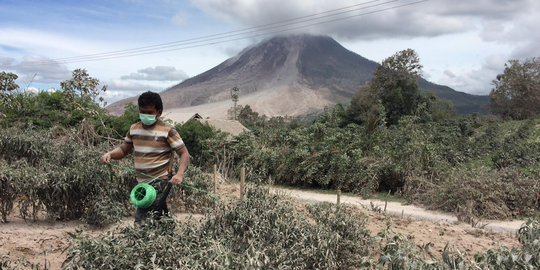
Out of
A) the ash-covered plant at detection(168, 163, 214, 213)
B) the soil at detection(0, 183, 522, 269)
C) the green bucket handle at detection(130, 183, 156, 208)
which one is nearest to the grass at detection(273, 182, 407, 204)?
the soil at detection(0, 183, 522, 269)

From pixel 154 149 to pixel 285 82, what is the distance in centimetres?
14571

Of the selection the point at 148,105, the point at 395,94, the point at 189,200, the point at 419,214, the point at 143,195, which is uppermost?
the point at 395,94

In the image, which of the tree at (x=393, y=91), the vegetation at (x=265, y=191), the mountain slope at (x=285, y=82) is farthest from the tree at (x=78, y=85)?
the mountain slope at (x=285, y=82)

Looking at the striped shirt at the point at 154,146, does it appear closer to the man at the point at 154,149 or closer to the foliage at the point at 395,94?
the man at the point at 154,149

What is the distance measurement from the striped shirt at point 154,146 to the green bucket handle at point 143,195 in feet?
0.34

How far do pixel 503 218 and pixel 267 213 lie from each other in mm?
5229

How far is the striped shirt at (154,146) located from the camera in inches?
122

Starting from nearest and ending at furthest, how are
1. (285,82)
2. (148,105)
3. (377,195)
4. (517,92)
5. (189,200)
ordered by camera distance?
(148,105) < (189,200) < (377,195) < (517,92) < (285,82)

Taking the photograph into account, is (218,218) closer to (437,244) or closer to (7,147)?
(437,244)

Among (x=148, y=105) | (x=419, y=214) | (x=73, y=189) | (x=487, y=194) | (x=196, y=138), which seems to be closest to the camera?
(x=148, y=105)

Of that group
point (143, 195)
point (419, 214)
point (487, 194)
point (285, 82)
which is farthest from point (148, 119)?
point (285, 82)

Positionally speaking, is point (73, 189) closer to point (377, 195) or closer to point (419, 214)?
point (419, 214)

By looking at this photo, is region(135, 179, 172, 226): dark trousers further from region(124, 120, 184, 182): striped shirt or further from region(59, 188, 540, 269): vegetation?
region(59, 188, 540, 269): vegetation

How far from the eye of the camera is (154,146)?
10.2 ft
